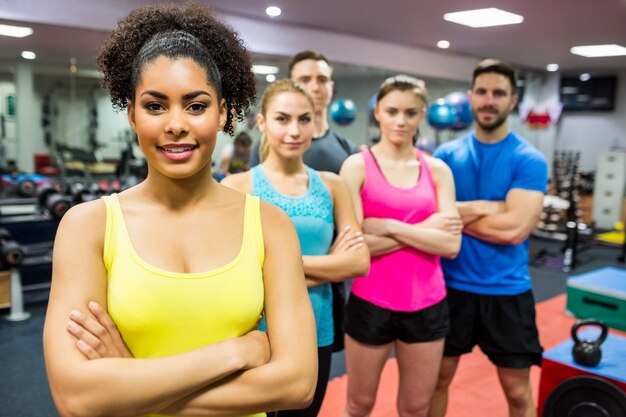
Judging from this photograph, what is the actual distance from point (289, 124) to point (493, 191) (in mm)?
1090

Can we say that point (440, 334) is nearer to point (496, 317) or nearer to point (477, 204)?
point (496, 317)

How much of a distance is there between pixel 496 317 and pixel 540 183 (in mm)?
637

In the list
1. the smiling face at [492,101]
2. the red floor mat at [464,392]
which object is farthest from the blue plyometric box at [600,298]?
the smiling face at [492,101]

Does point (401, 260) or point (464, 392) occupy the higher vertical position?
point (401, 260)

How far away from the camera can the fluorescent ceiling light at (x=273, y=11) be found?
5.47 meters

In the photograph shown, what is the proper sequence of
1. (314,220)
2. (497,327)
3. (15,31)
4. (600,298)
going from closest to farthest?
(314,220) → (497,327) → (600,298) → (15,31)

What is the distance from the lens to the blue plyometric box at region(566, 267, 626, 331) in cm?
434

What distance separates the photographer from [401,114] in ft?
7.03

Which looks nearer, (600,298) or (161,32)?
(161,32)

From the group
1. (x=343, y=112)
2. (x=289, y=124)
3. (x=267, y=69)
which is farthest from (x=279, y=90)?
(x=267, y=69)

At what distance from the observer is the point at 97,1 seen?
4.78 m

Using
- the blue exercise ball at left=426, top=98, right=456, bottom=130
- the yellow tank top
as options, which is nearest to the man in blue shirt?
the yellow tank top

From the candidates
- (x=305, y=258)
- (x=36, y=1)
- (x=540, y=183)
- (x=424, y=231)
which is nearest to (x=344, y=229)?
(x=305, y=258)

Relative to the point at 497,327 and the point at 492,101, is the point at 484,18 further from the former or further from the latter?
the point at 497,327
